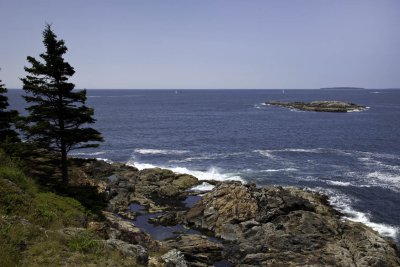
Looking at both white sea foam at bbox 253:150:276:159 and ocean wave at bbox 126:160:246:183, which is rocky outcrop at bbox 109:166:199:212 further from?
white sea foam at bbox 253:150:276:159

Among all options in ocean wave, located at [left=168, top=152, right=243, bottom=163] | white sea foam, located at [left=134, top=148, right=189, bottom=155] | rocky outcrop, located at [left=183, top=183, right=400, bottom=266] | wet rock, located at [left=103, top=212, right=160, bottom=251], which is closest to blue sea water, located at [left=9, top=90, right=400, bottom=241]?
ocean wave, located at [left=168, top=152, right=243, bottom=163]

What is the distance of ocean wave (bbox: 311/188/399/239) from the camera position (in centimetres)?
3625

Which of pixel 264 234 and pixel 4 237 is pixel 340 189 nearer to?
pixel 264 234

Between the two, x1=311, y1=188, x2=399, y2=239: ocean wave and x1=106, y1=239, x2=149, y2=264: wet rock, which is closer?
x1=106, y1=239, x2=149, y2=264: wet rock

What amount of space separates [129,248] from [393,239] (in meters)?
28.3

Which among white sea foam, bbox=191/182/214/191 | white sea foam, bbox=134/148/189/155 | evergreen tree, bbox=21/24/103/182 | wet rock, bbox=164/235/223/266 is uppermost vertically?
evergreen tree, bbox=21/24/103/182

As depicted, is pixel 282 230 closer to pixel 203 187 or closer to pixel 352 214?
pixel 352 214

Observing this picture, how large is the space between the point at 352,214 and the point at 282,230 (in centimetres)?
1376

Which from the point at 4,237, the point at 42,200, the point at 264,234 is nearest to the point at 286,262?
the point at 264,234

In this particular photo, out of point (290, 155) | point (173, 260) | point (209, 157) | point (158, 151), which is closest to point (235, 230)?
point (173, 260)

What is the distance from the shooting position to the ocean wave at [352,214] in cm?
3625

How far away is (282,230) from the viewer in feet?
103

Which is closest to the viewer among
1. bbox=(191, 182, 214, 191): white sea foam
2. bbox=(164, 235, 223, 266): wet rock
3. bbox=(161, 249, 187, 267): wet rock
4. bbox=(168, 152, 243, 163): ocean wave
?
bbox=(161, 249, 187, 267): wet rock

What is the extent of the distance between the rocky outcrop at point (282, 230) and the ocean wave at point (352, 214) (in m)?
1.92
